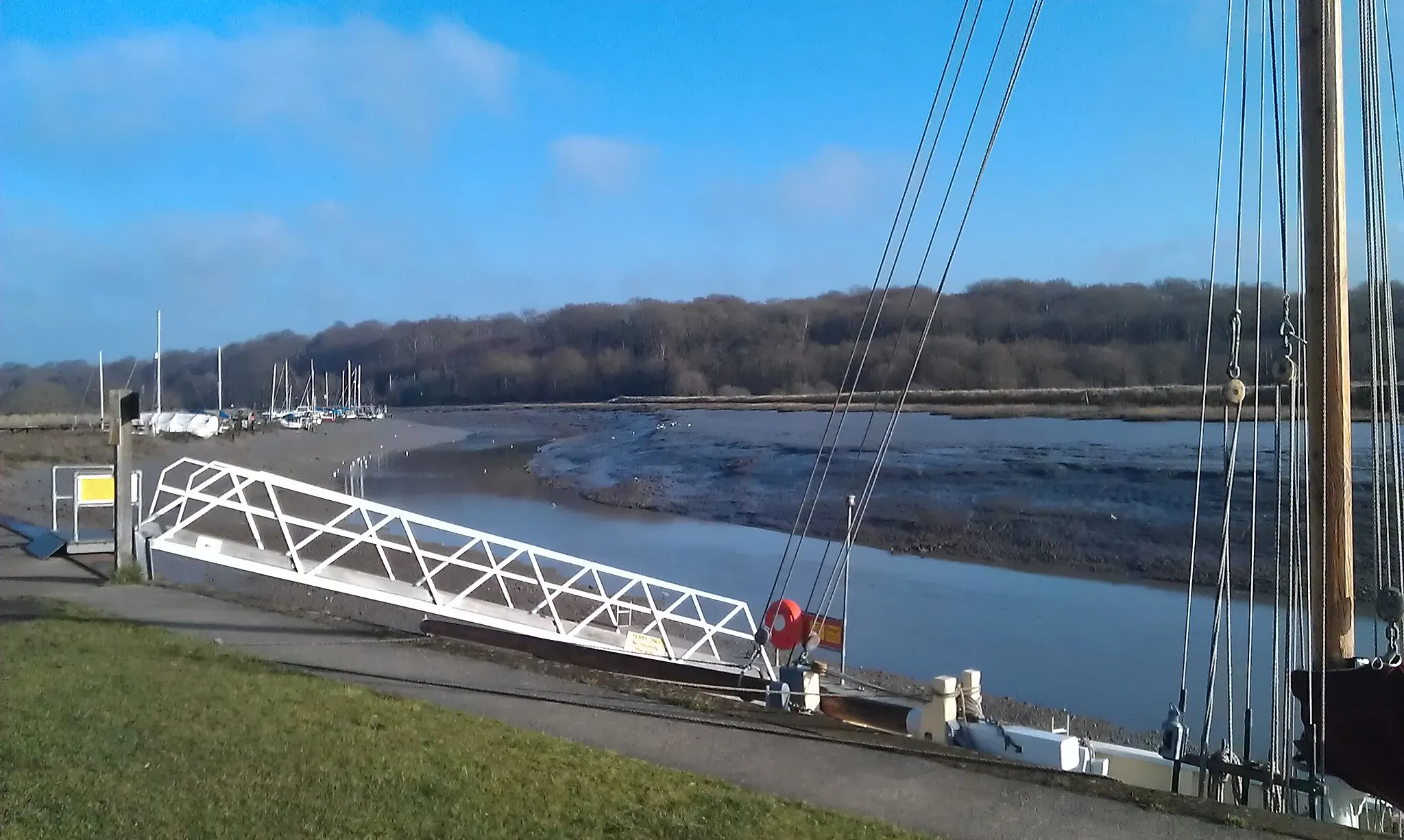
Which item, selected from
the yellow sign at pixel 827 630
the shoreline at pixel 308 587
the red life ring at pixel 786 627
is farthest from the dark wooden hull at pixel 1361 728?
the shoreline at pixel 308 587

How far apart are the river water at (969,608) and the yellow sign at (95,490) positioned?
11179mm

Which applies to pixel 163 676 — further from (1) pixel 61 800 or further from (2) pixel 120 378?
(2) pixel 120 378

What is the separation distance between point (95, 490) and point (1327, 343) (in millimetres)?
16138

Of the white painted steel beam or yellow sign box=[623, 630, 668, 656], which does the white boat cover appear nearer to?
the white painted steel beam

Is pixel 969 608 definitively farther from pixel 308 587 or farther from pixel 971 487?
pixel 971 487

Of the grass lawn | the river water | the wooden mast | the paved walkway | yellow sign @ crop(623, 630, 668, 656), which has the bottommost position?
the river water

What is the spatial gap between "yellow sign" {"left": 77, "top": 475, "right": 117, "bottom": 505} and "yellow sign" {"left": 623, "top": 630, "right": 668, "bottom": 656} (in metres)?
8.14

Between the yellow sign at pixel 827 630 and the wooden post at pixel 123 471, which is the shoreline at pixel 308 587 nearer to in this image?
the wooden post at pixel 123 471

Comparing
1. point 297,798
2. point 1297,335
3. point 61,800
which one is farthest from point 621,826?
point 1297,335

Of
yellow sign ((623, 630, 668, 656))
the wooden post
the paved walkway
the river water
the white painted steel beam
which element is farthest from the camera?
the river water

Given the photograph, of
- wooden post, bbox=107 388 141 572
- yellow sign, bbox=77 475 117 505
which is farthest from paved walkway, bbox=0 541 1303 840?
yellow sign, bbox=77 475 117 505

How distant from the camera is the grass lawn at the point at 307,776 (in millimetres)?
5285

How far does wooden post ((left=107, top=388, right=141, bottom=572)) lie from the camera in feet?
45.3

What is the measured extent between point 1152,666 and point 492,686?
481 inches
